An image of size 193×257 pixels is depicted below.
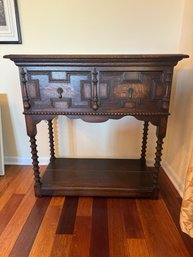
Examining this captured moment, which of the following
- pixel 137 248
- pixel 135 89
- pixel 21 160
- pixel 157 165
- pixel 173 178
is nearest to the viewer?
pixel 137 248

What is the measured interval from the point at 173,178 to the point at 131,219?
0.63m

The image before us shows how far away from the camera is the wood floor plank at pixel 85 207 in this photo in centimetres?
133

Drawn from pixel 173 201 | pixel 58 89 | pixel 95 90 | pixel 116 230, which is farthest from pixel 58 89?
pixel 173 201

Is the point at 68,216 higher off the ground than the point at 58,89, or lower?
lower

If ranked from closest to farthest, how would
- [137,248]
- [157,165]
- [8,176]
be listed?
[137,248], [157,165], [8,176]

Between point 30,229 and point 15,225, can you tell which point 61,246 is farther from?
point 15,225

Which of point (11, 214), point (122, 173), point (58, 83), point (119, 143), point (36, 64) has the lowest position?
point (11, 214)

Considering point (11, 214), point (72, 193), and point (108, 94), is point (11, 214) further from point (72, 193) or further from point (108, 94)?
point (108, 94)

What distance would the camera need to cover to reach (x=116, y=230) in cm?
120

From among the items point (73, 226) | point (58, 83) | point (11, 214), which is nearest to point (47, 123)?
point (58, 83)

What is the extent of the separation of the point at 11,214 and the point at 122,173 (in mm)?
923

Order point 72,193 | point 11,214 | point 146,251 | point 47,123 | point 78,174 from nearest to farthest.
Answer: point 146,251, point 11,214, point 72,193, point 78,174, point 47,123

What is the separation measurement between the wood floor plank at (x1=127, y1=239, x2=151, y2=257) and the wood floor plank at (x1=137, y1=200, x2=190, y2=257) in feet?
0.09

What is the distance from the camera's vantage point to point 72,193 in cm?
149
